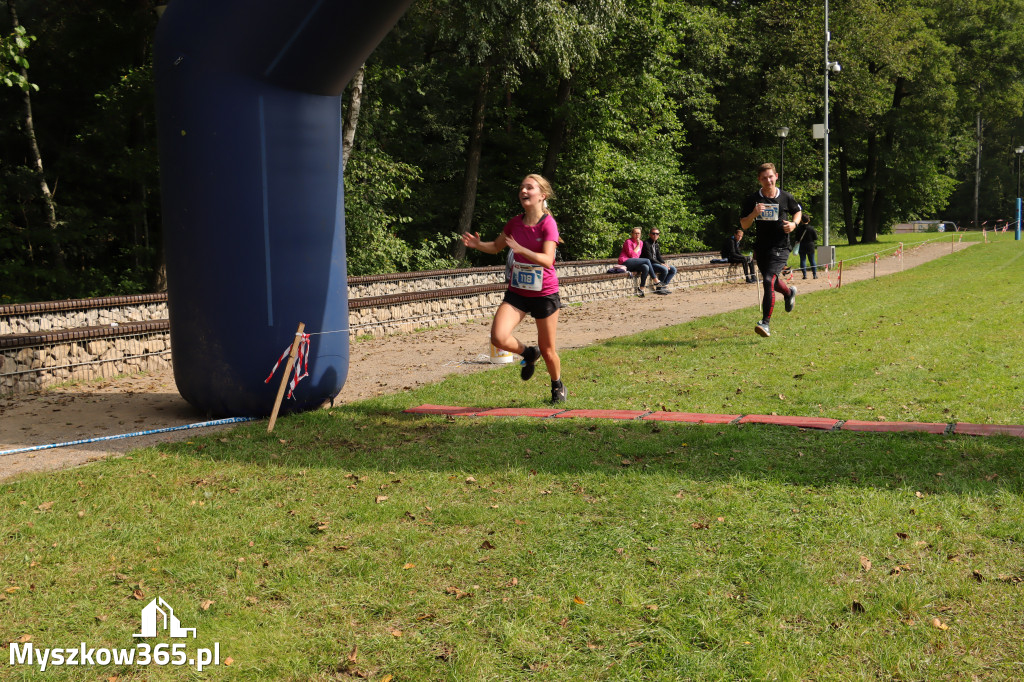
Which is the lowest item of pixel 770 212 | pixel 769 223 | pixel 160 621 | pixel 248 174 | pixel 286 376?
pixel 160 621

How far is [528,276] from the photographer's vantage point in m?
7.61

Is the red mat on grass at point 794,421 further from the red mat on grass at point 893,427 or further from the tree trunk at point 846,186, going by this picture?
the tree trunk at point 846,186

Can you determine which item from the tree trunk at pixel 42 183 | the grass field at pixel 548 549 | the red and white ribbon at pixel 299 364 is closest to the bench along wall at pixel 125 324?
the red and white ribbon at pixel 299 364

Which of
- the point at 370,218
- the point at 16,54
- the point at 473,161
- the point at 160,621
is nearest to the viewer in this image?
the point at 160,621

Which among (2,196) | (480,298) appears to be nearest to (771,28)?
(480,298)

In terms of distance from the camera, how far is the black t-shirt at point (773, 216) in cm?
1152

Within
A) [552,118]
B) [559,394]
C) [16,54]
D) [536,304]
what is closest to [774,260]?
[559,394]

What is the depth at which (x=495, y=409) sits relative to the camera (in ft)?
25.8

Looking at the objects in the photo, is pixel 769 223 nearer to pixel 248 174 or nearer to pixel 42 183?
pixel 248 174

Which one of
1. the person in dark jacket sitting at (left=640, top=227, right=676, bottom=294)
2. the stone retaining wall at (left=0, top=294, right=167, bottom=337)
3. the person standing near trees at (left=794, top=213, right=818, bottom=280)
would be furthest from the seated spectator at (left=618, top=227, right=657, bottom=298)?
the stone retaining wall at (left=0, top=294, right=167, bottom=337)

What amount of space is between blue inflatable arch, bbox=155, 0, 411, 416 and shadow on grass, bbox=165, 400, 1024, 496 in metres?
0.79

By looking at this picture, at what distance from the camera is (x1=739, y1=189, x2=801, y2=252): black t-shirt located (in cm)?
1152

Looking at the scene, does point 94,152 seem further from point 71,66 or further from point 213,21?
point 213,21

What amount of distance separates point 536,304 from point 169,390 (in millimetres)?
4455
